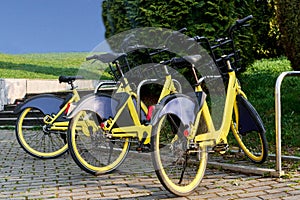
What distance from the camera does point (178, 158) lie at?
431cm

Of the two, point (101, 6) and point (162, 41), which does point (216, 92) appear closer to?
point (162, 41)

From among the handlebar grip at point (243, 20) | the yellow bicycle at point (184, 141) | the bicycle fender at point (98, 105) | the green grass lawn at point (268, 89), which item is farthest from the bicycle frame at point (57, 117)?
the handlebar grip at point (243, 20)

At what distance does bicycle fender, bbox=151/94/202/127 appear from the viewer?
4.11 meters

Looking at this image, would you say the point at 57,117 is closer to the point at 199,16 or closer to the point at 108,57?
the point at 108,57

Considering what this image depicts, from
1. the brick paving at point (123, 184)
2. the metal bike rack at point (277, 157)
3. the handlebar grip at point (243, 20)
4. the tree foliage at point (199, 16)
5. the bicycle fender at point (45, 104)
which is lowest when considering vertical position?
the brick paving at point (123, 184)

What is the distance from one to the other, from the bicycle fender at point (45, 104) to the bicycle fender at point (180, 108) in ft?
8.80

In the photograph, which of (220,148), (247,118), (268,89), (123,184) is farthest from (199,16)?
(123,184)

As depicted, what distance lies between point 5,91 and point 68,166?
7.71m

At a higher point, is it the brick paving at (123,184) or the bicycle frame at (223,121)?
the bicycle frame at (223,121)

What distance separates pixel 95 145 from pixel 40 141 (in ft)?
6.34

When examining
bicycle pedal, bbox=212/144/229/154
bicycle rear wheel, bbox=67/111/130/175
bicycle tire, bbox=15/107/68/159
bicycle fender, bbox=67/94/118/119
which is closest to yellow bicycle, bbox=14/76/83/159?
bicycle tire, bbox=15/107/68/159

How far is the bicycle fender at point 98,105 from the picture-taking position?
5085 mm

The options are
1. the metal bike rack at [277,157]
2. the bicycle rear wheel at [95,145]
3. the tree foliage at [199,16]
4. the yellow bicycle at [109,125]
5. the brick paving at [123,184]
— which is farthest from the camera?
the tree foliage at [199,16]

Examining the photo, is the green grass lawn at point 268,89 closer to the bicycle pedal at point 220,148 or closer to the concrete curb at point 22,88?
the concrete curb at point 22,88
